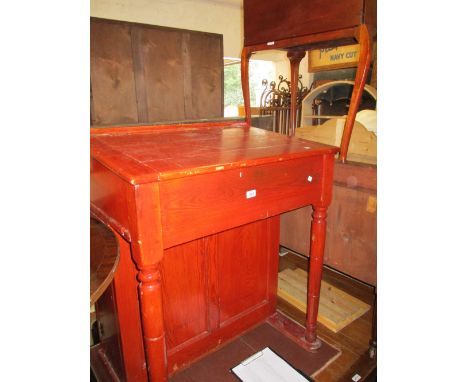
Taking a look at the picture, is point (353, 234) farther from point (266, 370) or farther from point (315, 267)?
point (266, 370)

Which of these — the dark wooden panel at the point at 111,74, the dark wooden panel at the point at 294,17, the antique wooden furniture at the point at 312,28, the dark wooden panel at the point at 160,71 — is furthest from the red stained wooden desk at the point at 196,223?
the dark wooden panel at the point at 160,71

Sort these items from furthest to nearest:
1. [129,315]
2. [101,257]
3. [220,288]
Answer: [220,288] < [129,315] < [101,257]

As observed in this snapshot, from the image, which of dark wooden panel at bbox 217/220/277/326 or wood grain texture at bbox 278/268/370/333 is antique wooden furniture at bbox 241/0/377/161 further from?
wood grain texture at bbox 278/268/370/333

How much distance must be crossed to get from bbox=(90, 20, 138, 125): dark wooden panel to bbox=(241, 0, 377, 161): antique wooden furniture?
101 inches

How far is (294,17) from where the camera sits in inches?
53.6

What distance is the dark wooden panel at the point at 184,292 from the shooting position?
1.30m

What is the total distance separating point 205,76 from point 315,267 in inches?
146

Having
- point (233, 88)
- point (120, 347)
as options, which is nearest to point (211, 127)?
point (120, 347)

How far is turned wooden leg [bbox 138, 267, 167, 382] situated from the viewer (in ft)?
2.76

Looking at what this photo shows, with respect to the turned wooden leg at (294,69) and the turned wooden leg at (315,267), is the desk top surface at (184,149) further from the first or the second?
the turned wooden leg at (294,69)

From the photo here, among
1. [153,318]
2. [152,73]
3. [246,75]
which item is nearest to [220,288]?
[153,318]
